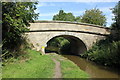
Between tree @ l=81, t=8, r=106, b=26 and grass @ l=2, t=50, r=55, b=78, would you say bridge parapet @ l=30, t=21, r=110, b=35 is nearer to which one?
grass @ l=2, t=50, r=55, b=78

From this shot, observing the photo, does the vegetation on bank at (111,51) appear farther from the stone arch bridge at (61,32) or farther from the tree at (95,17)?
the tree at (95,17)

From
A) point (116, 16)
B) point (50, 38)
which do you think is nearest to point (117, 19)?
point (116, 16)

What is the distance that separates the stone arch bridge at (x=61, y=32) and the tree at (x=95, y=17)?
8073 millimetres

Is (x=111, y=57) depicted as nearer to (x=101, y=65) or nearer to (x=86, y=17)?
(x=101, y=65)

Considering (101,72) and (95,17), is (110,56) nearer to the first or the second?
(101,72)

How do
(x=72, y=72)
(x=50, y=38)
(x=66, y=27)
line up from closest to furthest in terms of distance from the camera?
(x=72, y=72), (x=50, y=38), (x=66, y=27)

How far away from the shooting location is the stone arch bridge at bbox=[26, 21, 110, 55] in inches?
571

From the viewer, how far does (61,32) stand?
50.8 feet

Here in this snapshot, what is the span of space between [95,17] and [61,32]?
11.5 meters

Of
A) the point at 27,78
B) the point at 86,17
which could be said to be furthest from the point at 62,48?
the point at 27,78

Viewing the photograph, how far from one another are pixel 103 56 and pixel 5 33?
8386mm

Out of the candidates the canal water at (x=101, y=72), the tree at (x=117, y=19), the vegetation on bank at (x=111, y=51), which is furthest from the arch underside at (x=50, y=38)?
the canal water at (x=101, y=72)

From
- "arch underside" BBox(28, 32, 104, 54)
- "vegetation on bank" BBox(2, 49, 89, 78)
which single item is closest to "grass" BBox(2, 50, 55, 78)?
"vegetation on bank" BBox(2, 49, 89, 78)

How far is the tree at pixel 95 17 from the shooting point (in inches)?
960
